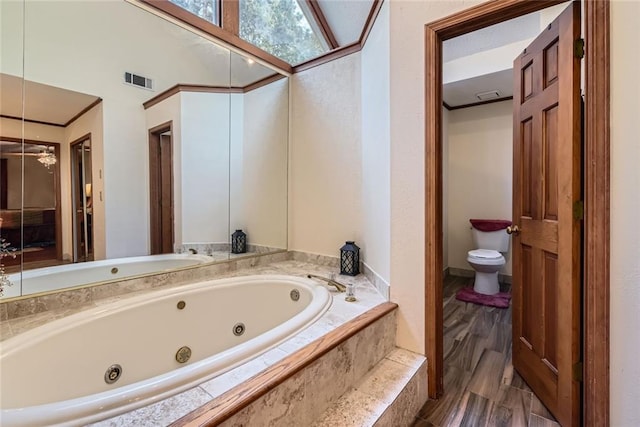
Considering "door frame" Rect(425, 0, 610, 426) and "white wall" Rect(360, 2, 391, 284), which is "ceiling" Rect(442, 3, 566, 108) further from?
"door frame" Rect(425, 0, 610, 426)

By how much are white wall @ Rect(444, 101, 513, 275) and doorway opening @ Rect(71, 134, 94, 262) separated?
12.3 ft

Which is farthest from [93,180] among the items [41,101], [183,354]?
[183,354]

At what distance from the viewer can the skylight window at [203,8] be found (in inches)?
73.8

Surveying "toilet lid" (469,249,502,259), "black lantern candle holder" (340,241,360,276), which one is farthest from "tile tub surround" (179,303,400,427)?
"toilet lid" (469,249,502,259)

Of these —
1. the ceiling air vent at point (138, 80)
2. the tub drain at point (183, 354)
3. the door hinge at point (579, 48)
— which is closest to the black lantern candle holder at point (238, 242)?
the tub drain at point (183, 354)

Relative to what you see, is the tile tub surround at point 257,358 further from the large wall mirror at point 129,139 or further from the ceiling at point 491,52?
the ceiling at point 491,52

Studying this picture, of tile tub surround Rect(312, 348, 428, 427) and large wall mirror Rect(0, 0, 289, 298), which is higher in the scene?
large wall mirror Rect(0, 0, 289, 298)

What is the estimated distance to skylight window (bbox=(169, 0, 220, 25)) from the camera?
1.88m

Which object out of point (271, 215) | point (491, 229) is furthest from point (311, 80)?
point (491, 229)

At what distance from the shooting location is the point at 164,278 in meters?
1.77

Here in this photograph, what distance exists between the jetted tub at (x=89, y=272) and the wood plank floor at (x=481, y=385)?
1753 millimetres

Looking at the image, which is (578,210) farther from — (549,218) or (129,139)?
(129,139)

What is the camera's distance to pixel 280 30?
8.44 ft

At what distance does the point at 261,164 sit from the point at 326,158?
0.60m
